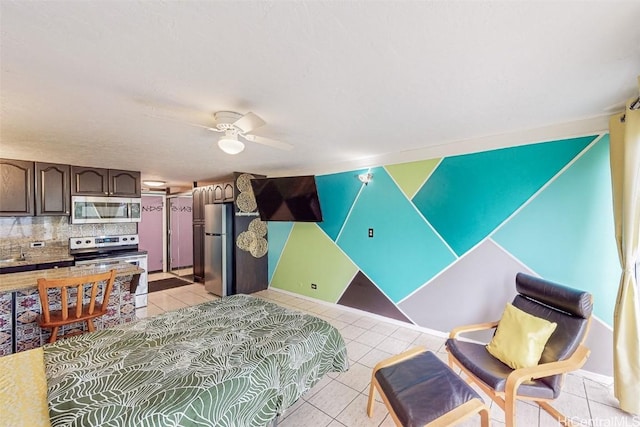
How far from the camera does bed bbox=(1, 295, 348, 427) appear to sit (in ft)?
3.98

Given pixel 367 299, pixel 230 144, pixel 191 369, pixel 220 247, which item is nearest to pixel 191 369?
pixel 191 369

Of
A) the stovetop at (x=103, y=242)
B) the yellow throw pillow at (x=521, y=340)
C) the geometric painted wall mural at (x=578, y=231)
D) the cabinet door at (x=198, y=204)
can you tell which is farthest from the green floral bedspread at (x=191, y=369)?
the cabinet door at (x=198, y=204)

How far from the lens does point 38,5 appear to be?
1004 millimetres

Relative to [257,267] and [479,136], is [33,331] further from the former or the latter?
[479,136]

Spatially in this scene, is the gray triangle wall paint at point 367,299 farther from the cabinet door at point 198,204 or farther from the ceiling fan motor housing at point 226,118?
the cabinet door at point 198,204

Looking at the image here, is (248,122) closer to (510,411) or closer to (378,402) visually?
(378,402)

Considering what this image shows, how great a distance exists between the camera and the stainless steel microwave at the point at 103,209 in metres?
4.02

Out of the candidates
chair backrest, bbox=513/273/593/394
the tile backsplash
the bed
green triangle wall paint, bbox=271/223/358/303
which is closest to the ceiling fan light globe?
the bed

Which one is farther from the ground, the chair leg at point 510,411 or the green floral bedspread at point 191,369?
the green floral bedspread at point 191,369

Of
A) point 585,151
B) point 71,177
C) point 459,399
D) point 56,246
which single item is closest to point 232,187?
point 71,177

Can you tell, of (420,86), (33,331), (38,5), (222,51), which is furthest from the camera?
(33,331)

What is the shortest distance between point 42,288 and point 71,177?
266 cm

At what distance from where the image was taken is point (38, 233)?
398cm

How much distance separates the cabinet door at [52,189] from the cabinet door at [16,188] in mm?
→ 78
